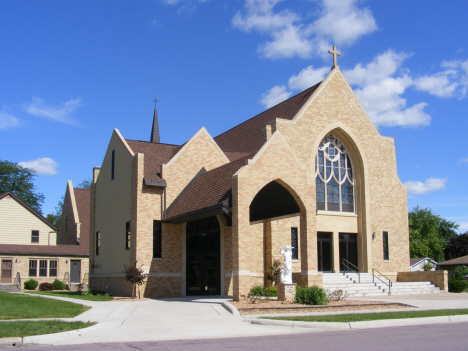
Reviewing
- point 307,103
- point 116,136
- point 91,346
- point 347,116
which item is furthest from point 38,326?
point 347,116

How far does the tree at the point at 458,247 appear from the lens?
208 feet

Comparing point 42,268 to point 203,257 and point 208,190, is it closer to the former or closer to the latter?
point 203,257

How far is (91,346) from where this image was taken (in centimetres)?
965

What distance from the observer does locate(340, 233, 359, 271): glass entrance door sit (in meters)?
30.4

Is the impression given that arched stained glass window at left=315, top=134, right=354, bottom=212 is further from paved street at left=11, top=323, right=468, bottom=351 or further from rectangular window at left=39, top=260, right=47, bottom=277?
rectangular window at left=39, top=260, right=47, bottom=277

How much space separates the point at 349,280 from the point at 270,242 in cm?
519

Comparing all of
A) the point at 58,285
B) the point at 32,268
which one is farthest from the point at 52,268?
the point at 58,285

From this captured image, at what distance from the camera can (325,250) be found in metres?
29.8

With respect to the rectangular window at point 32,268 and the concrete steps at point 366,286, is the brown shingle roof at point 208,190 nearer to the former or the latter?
the concrete steps at point 366,286

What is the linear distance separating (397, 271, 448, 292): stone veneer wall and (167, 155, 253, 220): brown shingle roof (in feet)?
47.6

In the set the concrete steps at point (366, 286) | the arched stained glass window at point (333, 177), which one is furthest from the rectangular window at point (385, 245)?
the arched stained glass window at point (333, 177)

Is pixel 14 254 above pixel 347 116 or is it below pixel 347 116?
below

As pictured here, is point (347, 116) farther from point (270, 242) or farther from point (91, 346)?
point (91, 346)

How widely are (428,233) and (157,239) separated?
54.3 meters
